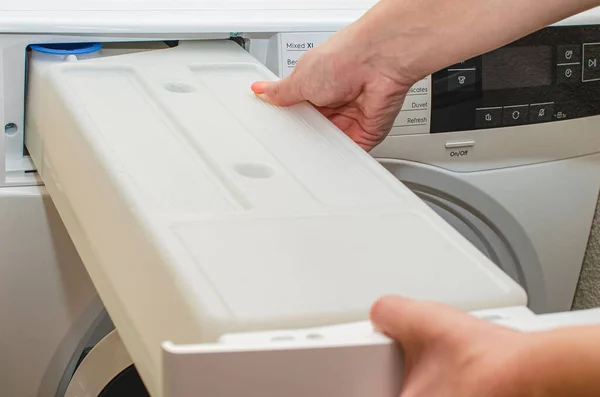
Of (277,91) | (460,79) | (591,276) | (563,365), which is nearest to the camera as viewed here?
(563,365)

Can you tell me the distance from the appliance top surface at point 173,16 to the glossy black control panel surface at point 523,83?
11 cm

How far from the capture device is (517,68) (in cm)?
71

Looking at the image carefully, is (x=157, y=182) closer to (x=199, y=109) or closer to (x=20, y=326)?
(x=199, y=109)

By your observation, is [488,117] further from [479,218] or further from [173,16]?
[173,16]

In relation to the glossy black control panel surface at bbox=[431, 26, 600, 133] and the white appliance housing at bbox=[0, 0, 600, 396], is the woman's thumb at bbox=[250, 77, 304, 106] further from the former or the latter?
the glossy black control panel surface at bbox=[431, 26, 600, 133]

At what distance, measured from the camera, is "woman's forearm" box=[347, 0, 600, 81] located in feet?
1.82

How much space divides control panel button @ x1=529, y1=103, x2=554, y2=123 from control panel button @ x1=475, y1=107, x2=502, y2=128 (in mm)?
33

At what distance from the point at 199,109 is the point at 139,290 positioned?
0.56 feet

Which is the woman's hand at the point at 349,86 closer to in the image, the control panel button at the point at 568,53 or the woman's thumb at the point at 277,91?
the woman's thumb at the point at 277,91

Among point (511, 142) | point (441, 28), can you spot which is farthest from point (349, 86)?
point (511, 142)

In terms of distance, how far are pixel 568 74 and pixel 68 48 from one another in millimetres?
435

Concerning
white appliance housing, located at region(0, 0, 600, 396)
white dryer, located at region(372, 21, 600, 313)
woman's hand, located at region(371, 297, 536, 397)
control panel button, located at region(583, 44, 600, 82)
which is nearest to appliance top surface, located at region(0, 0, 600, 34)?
white appliance housing, located at region(0, 0, 600, 396)

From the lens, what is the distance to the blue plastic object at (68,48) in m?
0.60

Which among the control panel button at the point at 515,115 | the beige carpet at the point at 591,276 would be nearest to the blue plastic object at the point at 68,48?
the control panel button at the point at 515,115
